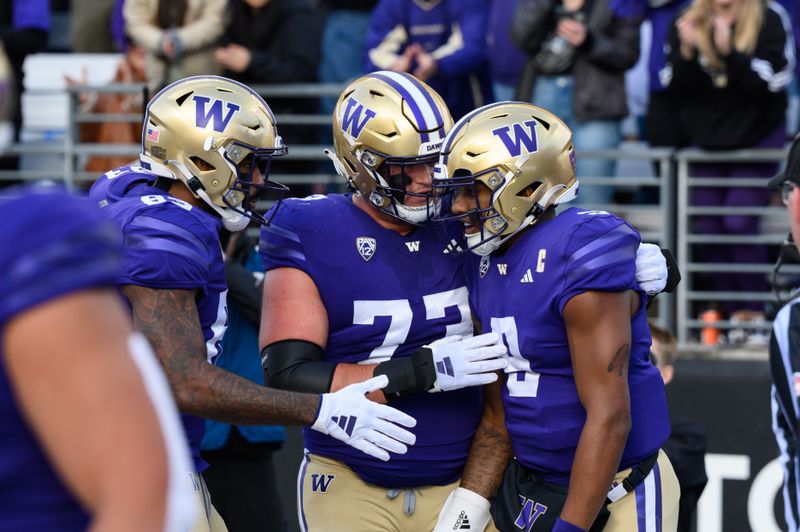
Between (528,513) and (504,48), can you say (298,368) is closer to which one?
(528,513)

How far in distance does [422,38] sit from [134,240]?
4045 millimetres

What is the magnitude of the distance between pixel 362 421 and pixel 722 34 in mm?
3915

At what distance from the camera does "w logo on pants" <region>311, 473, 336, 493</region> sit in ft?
12.5

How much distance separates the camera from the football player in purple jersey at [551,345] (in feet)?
11.0

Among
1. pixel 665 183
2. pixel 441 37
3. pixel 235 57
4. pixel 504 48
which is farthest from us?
pixel 504 48

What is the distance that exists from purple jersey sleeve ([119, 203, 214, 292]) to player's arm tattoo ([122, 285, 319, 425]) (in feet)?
0.11

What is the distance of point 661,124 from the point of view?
282 inches

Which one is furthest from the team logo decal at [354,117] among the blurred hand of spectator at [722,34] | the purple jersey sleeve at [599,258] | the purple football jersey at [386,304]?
the blurred hand of spectator at [722,34]

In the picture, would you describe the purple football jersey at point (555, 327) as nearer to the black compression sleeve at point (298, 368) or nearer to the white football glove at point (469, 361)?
the white football glove at point (469, 361)

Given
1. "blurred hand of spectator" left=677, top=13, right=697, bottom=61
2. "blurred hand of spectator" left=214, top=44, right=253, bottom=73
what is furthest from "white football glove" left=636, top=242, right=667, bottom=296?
"blurred hand of spectator" left=214, top=44, right=253, bottom=73

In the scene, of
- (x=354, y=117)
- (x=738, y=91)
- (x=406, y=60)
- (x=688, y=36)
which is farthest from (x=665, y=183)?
(x=354, y=117)

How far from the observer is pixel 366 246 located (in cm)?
379

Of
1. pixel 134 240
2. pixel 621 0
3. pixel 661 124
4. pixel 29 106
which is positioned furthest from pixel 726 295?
pixel 29 106

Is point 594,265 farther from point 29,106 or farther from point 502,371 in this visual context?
point 29,106
